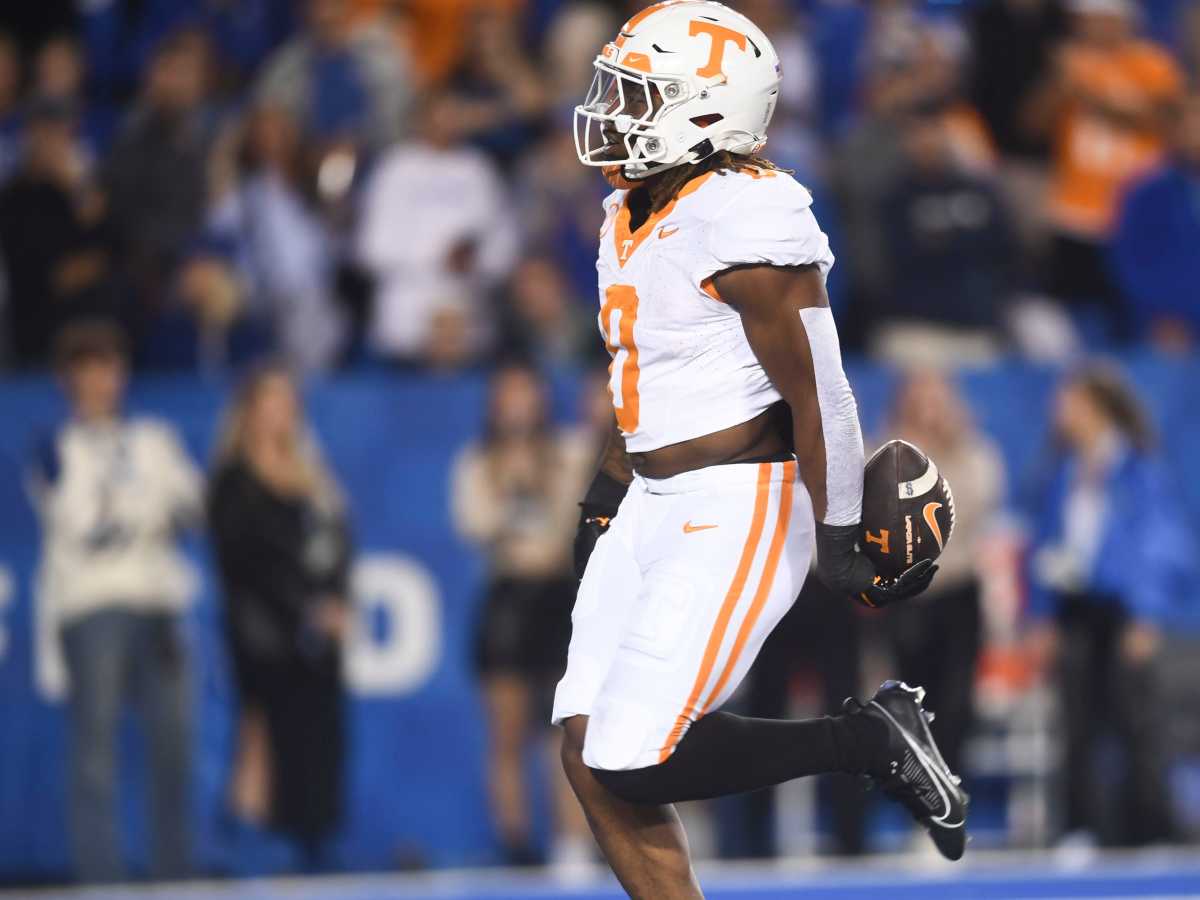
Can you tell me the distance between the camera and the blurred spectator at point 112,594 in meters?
7.02

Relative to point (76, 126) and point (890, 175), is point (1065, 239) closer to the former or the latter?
point (890, 175)

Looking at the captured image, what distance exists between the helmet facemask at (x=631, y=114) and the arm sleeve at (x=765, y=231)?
0.21 metres

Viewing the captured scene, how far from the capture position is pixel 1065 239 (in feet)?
26.7

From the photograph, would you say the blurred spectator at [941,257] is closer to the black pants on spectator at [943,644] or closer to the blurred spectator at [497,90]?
the black pants on spectator at [943,644]

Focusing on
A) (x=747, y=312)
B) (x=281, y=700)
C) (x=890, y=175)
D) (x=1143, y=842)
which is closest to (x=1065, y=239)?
(x=890, y=175)

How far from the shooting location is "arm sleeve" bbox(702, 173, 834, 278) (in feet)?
Result: 11.8

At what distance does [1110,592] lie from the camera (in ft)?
23.5

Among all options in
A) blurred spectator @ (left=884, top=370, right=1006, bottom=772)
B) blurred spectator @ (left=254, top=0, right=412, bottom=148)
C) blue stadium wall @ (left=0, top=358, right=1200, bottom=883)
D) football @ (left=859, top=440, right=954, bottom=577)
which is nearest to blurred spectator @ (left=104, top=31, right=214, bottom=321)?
blurred spectator @ (left=254, top=0, right=412, bottom=148)

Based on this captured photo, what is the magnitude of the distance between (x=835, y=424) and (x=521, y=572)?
3638 mm

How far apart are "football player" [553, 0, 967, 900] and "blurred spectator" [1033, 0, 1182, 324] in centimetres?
454

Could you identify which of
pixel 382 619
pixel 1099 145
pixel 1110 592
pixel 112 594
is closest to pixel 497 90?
pixel 382 619

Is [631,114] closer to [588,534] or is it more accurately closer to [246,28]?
[588,534]

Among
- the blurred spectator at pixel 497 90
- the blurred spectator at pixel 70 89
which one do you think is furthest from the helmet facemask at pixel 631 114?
the blurred spectator at pixel 70 89

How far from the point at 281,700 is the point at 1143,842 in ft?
10.1
